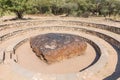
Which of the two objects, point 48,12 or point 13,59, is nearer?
point 13,59

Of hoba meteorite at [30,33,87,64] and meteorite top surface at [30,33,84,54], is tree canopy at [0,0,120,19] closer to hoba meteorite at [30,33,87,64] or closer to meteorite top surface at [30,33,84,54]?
meteorite top surface at [30,33,84,54]

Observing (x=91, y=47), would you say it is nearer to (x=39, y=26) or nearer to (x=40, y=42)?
(x=40, y=42)

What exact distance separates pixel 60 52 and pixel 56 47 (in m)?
0.57

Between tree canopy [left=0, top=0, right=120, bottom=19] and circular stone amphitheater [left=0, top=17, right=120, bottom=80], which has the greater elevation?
tree canopy [left=0, top=0, right=120, bottom=19]

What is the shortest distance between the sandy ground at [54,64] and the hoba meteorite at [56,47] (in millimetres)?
427

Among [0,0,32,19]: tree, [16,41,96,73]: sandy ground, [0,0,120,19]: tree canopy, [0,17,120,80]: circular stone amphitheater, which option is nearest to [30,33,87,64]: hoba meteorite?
[0,17,120,80]: circular stone amphitheater

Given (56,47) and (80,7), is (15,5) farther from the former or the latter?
(80,7)

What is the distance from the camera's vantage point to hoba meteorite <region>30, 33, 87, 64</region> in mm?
16984

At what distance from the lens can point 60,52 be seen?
1731 centimetres

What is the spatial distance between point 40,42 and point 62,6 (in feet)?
62.8

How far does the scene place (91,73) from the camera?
46.9 feet

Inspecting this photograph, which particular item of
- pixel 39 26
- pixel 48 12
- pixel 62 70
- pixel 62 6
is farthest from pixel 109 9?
pixel 62 70

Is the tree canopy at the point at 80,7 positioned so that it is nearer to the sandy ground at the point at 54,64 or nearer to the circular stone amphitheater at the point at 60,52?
the circular stone amphitheater at the point at 60,52

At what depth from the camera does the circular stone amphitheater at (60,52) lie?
14.3 meters
